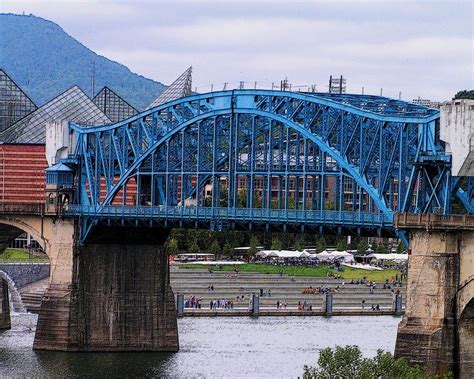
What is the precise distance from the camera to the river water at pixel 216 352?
14300cm

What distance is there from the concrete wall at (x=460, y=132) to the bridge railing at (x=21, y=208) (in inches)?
2036

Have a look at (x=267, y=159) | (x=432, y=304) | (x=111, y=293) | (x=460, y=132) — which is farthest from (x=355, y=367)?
(x=111, y=293)

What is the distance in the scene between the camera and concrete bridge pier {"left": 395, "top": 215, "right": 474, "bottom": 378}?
384ft

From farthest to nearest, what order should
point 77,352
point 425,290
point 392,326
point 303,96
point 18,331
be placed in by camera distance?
point 392,326 → point 18,331 → point 77,352 → point 303,96 → point 425,290

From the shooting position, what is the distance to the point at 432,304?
119 meters

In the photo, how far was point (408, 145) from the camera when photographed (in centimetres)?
12988

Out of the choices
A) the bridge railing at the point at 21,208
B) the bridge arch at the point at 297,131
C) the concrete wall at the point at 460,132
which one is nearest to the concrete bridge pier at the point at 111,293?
the bridge railing at the point at 21,208

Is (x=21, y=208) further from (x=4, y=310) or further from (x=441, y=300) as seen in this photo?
(x=441, y=300)

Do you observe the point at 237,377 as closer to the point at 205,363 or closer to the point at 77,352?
the point at 205,363

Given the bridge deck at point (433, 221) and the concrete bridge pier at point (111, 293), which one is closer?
the bridge deck at point (433, 221)

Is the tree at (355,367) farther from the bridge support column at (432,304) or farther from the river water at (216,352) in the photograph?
the river water at (216,352)

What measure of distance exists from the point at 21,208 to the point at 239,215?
27299mm

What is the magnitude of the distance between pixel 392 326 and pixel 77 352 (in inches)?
1841

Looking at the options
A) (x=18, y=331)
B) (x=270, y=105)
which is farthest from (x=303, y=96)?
(x=18, y=331)
